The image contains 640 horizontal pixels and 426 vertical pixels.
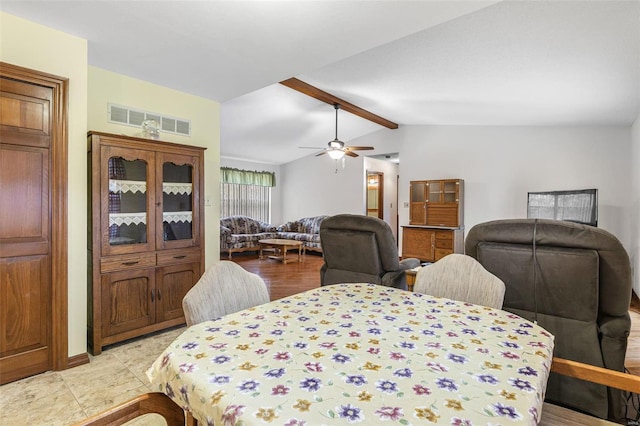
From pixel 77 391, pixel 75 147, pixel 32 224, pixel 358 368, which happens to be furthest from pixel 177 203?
pixel 358 368

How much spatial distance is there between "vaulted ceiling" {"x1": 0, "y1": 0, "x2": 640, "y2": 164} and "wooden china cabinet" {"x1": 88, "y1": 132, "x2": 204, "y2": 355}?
30.9 inches

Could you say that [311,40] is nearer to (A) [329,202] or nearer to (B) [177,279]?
(B) [177,279]

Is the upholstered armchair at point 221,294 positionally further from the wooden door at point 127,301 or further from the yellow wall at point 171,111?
the yellow wall at point 171,111

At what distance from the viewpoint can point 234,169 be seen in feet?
27.5

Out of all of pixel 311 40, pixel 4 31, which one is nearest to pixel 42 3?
pixel 4 31

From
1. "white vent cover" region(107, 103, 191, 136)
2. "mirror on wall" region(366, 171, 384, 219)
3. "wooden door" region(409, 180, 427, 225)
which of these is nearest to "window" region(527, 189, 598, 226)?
"wooden door" region(409, 180, 427, 225)

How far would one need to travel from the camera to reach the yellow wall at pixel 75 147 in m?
2.22

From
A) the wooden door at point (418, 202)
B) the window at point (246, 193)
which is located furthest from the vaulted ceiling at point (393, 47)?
the window at point (246, 193)

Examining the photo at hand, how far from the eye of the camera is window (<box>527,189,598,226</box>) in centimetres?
402

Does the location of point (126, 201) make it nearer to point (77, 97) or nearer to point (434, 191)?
point (77, 97)

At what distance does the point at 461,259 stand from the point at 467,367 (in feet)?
3.06

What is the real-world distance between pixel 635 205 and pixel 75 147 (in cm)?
627

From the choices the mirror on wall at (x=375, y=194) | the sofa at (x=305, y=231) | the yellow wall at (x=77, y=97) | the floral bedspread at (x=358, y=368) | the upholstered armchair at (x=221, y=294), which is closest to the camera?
the floral bedspread at (x=358, y=368)

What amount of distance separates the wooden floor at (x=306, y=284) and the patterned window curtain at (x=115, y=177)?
6.87 feet
